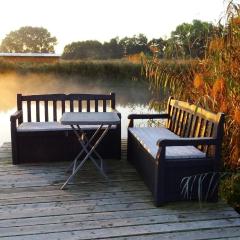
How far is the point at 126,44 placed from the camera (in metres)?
9.20

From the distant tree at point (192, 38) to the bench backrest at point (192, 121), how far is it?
2.66 feet

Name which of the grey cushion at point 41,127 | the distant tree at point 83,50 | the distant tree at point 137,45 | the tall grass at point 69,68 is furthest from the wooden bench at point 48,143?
the distant tree at point 83,50

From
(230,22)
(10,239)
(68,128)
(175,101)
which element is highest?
(230,22)

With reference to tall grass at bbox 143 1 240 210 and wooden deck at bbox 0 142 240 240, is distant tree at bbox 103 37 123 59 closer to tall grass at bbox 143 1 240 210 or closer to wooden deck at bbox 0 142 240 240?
tall grass at bbox 143 1 240 210

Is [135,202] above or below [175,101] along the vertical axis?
below

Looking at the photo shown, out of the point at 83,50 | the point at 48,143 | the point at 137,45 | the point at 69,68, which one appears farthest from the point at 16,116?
the point at 83,50

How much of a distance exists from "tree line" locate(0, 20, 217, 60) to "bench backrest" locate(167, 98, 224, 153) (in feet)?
2.72

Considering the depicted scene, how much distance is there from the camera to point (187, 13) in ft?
18.7

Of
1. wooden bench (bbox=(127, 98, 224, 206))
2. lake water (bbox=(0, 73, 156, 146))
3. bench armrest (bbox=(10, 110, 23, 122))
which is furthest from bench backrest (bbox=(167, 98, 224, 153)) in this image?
lake water (bbox=(0, 73, 156, 146))

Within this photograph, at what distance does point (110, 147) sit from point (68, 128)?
61 centimetres

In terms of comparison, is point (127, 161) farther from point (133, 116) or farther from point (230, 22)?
point (230, 22)

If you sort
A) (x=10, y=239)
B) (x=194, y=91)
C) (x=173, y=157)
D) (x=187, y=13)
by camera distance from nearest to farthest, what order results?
1. (x=10, y=239)
2. (x=173, y=157)
3. (x=194, y=91)
4. (x=187, y=13)

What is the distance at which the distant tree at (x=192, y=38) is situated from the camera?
4.87 metres

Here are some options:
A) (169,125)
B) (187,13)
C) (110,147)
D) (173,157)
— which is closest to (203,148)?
(173,157)
